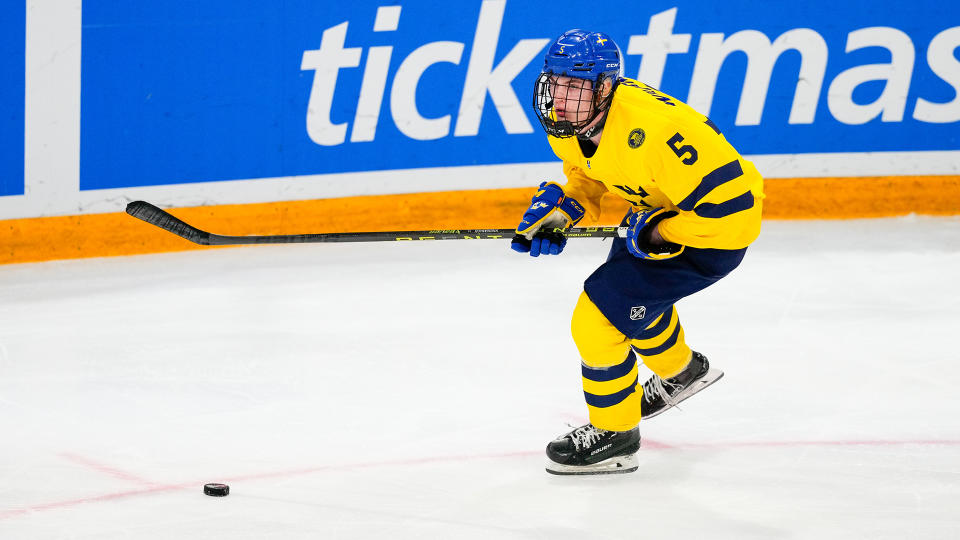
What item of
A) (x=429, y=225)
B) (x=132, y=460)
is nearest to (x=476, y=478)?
(x=132, y=460)

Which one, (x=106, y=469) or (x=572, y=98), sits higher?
A: (x=572, y=98)

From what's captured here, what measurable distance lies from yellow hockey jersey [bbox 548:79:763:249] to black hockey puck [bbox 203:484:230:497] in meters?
1.12

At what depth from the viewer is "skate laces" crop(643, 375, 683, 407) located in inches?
123

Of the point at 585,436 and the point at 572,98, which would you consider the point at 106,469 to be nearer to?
the point at 585,436

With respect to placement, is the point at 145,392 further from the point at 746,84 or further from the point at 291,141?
the point at 746,84

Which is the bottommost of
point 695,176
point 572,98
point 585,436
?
point 585,436

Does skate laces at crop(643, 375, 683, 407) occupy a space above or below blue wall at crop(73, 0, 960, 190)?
below

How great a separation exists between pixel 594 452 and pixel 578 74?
0.89 m

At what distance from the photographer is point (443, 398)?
3.39 meters

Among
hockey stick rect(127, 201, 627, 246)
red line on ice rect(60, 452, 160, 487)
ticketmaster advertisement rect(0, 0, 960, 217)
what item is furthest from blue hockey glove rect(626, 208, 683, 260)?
ticketmaster advertisement rect(0, 0, 960, 217)

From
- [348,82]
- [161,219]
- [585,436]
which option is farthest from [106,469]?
[348,82]

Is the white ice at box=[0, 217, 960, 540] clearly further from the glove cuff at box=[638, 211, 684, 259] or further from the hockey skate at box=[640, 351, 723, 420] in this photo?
the glove cuff at box=[638, 211, 684, 259]

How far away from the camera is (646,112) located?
2.64 m

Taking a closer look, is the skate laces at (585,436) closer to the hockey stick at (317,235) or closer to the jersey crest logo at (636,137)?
the hockey stick at (317,235)
